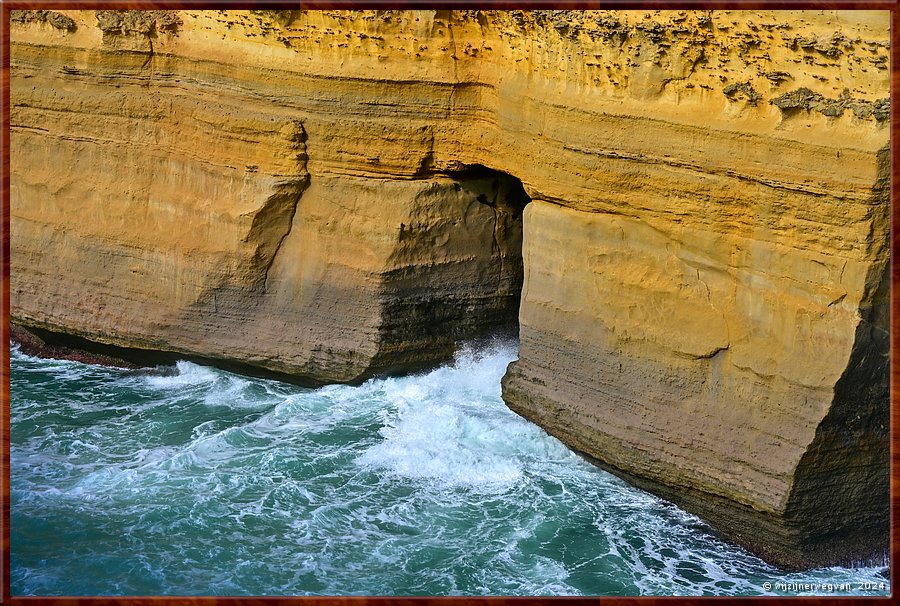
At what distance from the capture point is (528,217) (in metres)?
13.4

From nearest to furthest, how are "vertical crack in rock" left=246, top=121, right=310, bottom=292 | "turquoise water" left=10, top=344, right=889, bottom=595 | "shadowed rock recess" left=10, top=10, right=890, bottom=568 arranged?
"shadowed rock recess" left=10, top=10, right=890, bottom=568, "turquoise water" left=10, top=344, right=889, bottom=595, "vertical crack in rock" left=246, top=121, right=310, bottom=292

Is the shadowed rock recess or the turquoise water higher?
the shadowed rock recess

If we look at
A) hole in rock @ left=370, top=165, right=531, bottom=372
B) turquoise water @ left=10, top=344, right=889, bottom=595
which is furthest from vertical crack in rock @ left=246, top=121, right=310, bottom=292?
turquoise water @ left=10, top=344, right=889, bottom=595

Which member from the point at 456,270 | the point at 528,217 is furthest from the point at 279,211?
the point at 528,217

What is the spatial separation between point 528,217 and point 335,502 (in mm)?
3483

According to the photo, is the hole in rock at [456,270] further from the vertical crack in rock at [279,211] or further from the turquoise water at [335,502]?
the vertical crack in rock at [279,211]

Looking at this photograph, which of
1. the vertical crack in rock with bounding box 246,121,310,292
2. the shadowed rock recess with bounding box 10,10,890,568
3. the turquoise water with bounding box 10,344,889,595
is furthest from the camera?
the vertical crack in rock with bounding box 246,121,310,292

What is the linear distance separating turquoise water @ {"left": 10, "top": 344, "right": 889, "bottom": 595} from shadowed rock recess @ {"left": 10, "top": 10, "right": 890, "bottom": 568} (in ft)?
1.28

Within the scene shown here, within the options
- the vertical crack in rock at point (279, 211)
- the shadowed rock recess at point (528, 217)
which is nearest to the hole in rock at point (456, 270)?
the shadowed rock recess at point (528, 217)

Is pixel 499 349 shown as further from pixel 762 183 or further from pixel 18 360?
pixel 18 360

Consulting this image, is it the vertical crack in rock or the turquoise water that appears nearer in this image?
the turquoise water

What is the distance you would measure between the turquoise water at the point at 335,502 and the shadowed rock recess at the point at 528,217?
39 cm

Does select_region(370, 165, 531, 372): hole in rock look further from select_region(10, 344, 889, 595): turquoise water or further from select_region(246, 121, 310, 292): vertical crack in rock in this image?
select_region(246, 121, 310, 292): vertical crack in rock

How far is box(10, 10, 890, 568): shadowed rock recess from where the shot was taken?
10938 millimetres
